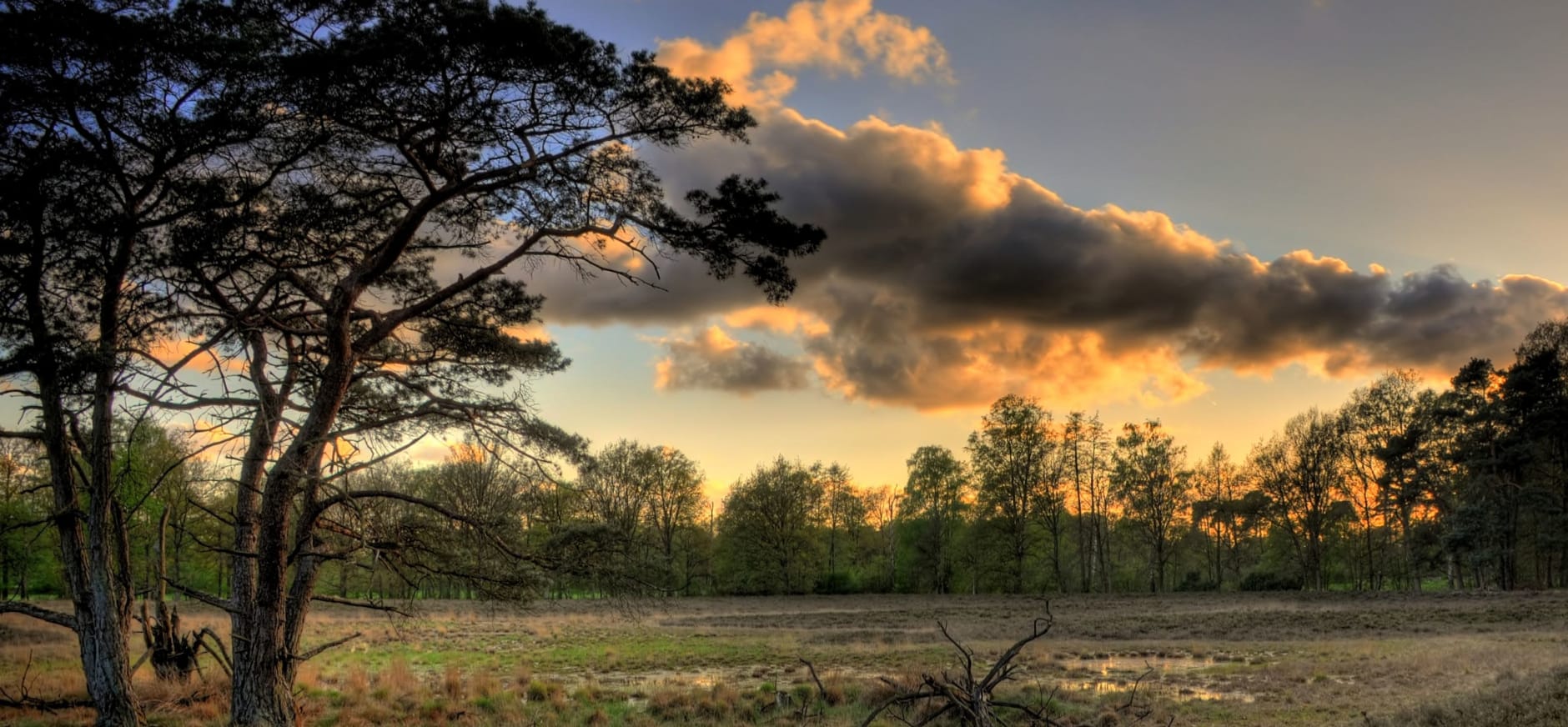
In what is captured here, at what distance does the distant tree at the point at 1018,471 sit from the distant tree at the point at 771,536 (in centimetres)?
1444

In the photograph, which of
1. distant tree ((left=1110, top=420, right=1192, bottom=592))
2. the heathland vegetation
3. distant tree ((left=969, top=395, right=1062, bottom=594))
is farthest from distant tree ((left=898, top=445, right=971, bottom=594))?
the heathland vegetation

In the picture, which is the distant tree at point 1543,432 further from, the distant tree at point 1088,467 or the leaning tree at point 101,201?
the leaning tree at point 101,201

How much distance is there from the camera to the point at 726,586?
56844mm

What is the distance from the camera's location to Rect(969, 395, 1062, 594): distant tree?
48.3m

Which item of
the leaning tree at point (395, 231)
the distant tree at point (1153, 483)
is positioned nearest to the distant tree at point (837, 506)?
the distant tree at point (1153, 483)

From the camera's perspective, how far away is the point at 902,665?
703 inches

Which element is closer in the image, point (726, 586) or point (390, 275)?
point (390, 275)

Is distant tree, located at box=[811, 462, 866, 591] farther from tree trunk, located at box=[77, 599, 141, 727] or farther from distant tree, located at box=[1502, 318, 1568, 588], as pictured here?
→ tree trunk, located at box=[77, 599, 141, 727]

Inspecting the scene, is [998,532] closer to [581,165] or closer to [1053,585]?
[1053,585]

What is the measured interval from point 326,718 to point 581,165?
9.67 metres

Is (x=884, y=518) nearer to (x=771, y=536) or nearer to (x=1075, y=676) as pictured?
(x=771, y=536)

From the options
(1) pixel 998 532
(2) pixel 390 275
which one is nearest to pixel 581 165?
(2) pixel 390 275

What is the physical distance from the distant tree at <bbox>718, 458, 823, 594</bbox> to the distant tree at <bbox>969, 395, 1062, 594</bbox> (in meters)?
14.4

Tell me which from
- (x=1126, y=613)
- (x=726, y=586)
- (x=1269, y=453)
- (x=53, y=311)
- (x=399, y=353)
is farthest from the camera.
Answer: (x=726, y=586)
